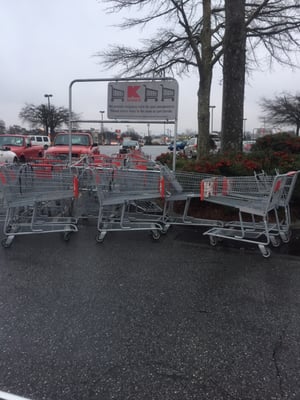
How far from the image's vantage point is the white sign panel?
674cm

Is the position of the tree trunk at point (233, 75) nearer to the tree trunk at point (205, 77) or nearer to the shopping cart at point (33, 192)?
the tree trunk at point (205, 77)

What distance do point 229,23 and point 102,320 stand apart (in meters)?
7.35

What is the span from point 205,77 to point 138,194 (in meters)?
8.75

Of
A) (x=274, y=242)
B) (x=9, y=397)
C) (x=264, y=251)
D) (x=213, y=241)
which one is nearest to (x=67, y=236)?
(x=213, y=241)

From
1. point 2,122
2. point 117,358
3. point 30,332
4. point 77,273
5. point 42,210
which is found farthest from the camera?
point 2,122

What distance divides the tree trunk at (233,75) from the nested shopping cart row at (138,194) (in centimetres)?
268

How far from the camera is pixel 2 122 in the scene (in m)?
68.1

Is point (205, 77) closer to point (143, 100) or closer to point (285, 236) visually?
point (143, 100)

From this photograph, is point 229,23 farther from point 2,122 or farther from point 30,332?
point 2,122

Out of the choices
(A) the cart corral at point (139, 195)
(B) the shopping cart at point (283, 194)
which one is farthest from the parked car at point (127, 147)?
(B) the shopping cart at point (283, 194)

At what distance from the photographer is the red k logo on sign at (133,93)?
6988 mm

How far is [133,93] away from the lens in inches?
276

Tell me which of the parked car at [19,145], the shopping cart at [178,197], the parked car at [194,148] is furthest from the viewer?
the parked car at [194,148]

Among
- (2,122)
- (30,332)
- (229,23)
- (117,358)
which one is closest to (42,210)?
(30,332)
